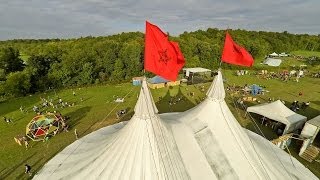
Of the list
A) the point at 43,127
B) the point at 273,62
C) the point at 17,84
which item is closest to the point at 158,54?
the point at 43,127

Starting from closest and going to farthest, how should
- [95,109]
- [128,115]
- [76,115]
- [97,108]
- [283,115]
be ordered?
[283,115] < [128,115] < [76,115] < [95,109] < [97,108]

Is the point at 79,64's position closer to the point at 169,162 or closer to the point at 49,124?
the point at 49,124

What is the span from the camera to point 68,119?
24.7m

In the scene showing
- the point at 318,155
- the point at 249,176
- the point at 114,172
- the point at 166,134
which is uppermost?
the point at 166,134

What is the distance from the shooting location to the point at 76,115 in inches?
1011

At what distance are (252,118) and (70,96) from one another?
2075 centimetres

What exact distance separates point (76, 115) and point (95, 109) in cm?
230

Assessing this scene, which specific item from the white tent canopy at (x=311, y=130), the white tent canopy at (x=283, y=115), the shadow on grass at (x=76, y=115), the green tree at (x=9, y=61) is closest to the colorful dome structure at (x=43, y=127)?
the shadow on grass at (x=76, y=115)

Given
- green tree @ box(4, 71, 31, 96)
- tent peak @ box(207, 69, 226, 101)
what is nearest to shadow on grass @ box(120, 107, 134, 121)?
tent peak @ box(207, 69, 226, 101)

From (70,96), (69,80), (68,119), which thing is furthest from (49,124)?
(69,80)

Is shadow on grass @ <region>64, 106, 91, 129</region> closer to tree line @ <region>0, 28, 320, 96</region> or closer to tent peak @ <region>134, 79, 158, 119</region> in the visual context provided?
tent peak @ <region>134, 79, 158, 119</region>

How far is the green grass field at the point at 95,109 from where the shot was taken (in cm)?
1811

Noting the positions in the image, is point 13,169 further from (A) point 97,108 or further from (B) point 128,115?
(A) point 97,108

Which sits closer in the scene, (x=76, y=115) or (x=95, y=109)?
(x=76, y=115)
